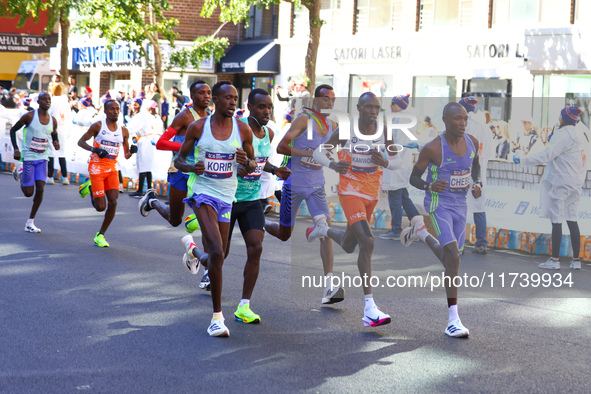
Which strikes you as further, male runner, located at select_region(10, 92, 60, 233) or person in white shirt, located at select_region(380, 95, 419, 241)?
male runner, located at select_region(10, 92, 60, 233)

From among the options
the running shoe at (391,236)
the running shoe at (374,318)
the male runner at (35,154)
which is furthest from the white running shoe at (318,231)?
the male runner at (35,154)

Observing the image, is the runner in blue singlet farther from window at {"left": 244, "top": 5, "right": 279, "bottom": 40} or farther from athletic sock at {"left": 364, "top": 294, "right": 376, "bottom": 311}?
window at {"left": 244, "top": 5, "right": 279, "bottom": 40}

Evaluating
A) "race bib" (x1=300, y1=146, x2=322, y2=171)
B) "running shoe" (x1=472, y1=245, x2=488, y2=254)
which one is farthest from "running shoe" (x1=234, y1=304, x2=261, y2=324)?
"running shoe" (x1=472, y1=245, x2=488, y2=254)

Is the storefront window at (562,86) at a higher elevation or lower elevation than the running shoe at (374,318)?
higher

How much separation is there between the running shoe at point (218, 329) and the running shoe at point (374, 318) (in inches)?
45.7

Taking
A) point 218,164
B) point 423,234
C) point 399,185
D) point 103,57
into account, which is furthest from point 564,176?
point 103,57

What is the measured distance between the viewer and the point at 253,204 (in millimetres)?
6957

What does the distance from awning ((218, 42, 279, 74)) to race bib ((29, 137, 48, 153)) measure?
18346 mm

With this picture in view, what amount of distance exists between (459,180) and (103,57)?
3002 centimetres

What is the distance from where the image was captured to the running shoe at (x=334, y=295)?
296 inches

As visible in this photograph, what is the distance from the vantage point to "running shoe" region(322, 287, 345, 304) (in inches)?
296

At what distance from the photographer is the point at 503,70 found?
22.6m

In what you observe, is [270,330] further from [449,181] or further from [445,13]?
[445,13]

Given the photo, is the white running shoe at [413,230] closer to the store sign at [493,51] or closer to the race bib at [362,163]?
the race bib at [362,163]
